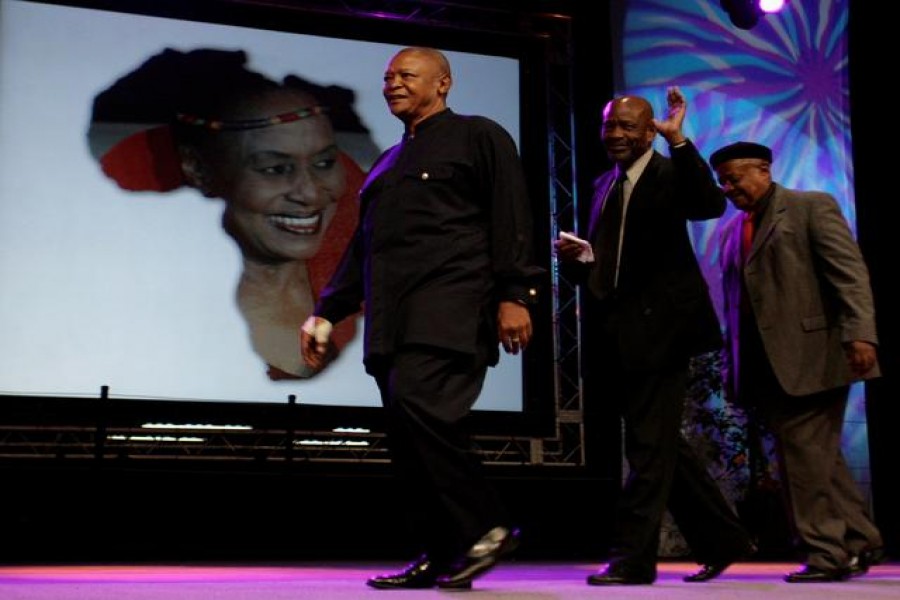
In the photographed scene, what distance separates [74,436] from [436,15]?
2973 mm

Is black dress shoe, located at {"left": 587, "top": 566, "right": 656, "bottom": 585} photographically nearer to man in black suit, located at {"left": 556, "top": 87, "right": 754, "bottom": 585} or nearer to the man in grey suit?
man in black suit, located at {"left": 556, "top": 87, "right": 754, "bottom": 585}

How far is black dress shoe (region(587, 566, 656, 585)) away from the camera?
315 cm

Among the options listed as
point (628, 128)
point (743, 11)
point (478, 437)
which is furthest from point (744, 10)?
point (628, 128)

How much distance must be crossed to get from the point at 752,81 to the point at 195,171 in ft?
10.7

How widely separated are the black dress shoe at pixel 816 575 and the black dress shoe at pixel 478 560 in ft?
3.92

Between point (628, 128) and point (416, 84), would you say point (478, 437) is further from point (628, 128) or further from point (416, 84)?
point (416, 84)


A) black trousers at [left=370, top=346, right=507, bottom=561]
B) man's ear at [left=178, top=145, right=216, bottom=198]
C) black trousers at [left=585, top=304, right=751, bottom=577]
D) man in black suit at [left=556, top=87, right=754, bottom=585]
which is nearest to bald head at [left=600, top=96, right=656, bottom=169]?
man in black suit at [left=556, top=87, right=754, bottom=585]

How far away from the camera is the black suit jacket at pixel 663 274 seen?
337 centimetres

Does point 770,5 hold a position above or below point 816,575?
above

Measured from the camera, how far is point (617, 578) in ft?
10.4

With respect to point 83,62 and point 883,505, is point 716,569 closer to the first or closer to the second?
point 883,505

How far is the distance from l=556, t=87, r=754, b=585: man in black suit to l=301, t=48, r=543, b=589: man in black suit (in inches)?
23.0

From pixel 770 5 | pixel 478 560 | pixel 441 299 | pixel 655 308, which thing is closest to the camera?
pixel 478 560

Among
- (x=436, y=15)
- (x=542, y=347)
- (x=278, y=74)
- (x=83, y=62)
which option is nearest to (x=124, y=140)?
(x=83, y=62)
